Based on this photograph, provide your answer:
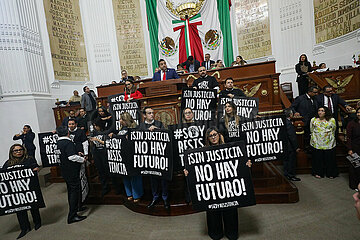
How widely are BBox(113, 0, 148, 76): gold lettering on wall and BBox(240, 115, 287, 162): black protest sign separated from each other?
10.7 m

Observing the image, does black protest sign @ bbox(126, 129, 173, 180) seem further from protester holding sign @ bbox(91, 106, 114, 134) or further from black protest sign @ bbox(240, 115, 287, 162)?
protester holding sign @ bbox(91, 106, 114, 134)

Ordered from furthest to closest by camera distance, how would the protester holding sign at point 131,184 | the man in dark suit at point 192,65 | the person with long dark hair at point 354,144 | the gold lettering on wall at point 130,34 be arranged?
the gold lettering on wall at point 130,34 → the man in dark suit at point 192,65 → the protester holding sign at point 131,184 → the person with long dark hair at point 354,144

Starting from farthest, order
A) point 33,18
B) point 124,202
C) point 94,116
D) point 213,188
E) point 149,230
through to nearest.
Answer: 1. point 33,18
2. point 94,116
3. point 124,202
4. point 149,230
5. point 213,188

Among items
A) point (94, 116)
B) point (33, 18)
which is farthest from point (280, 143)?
point (33, 18)

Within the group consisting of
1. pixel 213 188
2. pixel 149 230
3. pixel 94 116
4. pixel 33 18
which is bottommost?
pixel 149 230

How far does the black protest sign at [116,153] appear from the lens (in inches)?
Result: 170

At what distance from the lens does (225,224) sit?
3180mm

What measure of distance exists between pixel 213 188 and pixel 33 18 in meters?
11.1

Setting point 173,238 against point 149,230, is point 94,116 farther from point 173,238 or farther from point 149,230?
point 173,238

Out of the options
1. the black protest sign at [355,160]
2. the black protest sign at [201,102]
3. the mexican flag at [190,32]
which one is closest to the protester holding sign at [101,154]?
the black protest sign at [201,102]

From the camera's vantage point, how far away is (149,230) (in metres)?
3.73

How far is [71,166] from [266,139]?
3.75 m

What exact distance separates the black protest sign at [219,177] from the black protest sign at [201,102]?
208cm

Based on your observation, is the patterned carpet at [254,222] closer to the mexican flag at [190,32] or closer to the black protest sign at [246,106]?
the black protest sign at [246,106]
